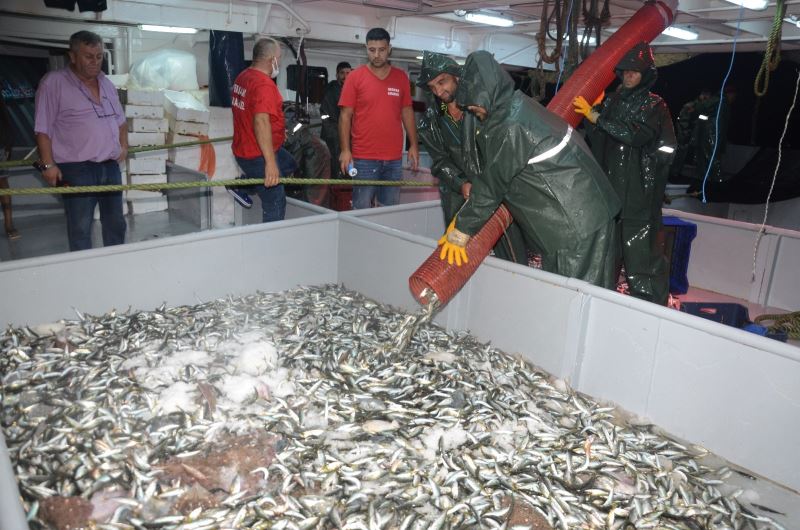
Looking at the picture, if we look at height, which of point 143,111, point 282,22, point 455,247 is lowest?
point 455,247

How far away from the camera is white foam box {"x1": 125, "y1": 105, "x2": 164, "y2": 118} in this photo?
9.30 meters

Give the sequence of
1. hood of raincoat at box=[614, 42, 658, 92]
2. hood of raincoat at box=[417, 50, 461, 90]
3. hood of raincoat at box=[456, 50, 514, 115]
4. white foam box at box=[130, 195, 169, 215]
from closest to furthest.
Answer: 1. hood of raincoat at box=[456, 50, 514, 115]
2. hood of raincoat at box=[417, 50, 461, 90]
3. hood of raincoat at box=[614, 42, 658, 92]
4. white foam box at box=[130, 195, 169, 215]

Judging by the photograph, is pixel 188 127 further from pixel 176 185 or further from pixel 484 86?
pixel 484 86

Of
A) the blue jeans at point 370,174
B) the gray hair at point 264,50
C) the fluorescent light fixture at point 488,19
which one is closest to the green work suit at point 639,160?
the blue jeans at point 370,174

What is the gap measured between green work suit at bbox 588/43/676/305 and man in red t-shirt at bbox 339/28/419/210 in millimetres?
2086

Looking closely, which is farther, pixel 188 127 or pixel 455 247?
pixel 188 127

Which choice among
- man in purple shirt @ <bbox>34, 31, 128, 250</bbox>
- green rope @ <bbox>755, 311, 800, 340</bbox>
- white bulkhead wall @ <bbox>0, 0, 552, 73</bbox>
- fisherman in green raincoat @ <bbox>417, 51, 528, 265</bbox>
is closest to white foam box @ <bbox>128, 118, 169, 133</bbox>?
white bulkhead wall @ <bbox>0, 0, 552, 73</bbox>

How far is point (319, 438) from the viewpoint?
3406mm

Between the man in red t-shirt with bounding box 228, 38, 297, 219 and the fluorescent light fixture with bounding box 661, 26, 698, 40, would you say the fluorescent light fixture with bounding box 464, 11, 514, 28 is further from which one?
the man in red t-shirt with bounding box 228, 38, 297, 219

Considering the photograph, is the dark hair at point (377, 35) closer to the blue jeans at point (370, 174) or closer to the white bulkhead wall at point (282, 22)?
the blue jeans at point (370, 174)

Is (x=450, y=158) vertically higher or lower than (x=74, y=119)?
lower

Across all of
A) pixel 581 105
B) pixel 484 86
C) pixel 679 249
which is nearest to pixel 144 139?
pixel 581 105

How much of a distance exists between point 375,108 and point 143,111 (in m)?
4.93

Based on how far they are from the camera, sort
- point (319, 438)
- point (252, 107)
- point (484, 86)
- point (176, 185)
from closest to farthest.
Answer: point (319, 438), point (484, 86), point (176, 185), point (252, 107)
